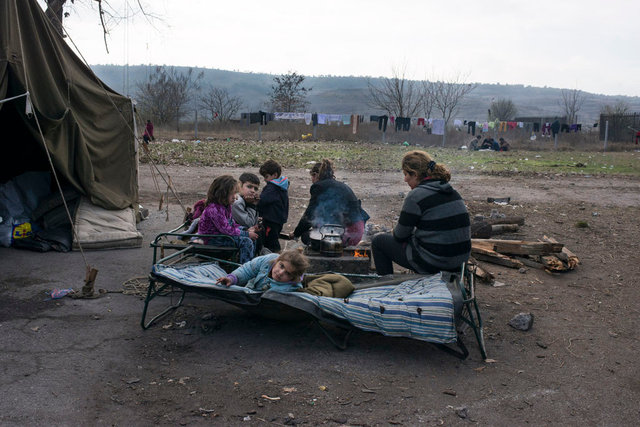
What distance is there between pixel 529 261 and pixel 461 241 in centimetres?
237

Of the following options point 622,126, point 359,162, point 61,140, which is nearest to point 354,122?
point 359,162

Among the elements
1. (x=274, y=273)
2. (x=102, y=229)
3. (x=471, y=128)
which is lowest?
(x=102, y=229)

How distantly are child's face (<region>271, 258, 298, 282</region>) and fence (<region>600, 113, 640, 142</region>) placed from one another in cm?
2883

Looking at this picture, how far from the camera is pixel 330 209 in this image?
5.94 meters

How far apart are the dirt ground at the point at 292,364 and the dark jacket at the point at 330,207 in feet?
5.08

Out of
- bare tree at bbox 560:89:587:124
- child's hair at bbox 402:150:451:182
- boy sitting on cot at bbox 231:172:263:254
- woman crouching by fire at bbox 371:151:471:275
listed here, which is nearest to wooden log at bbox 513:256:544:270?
woman crouching by fire at bbox 371:151:471:275

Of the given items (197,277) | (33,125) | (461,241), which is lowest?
(197,277)

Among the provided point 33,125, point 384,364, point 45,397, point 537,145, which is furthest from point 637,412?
point 537,145

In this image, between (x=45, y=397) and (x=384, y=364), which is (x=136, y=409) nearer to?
(x=45, y=397)

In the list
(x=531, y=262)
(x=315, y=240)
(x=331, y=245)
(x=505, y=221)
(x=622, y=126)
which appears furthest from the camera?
(x=622, y=126)

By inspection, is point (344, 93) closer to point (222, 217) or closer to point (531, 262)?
point (531, 262)

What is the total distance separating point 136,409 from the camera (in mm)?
3129

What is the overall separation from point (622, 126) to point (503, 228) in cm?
2536

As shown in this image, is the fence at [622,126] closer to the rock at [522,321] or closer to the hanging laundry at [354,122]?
the hanging laundry at [354,122]
